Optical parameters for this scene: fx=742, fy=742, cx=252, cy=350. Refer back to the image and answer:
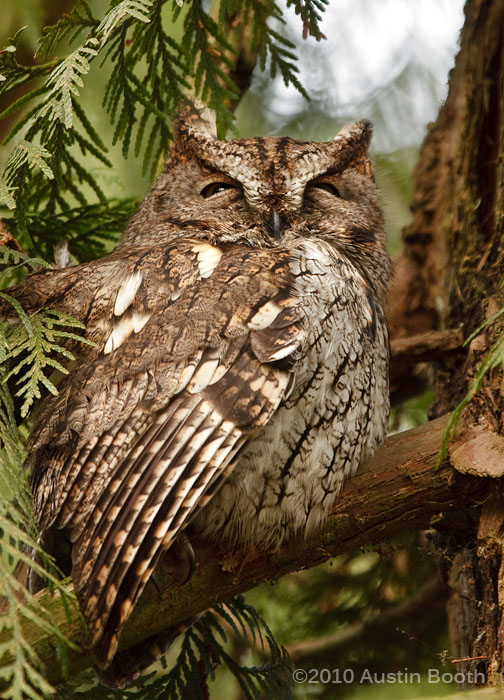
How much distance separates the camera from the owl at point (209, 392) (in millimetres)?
1700

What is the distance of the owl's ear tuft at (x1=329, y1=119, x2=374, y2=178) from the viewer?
8.96 ft

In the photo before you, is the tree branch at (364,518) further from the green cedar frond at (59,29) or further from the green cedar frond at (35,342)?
the green cedar frond at (59,29)

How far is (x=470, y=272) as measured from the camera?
2.77m

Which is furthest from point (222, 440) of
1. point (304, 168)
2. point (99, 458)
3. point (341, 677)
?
point (341, 677)

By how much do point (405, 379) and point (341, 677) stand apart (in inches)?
51.4

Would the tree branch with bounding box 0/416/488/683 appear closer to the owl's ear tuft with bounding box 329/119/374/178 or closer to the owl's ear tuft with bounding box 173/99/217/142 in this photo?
the owl's ear tuft with bounding box 329/119/374/178

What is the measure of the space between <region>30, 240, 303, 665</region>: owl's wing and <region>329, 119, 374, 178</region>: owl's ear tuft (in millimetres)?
803

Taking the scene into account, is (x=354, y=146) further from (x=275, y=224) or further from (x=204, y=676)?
(x=204, y=676)

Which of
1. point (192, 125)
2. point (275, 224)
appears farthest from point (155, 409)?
point (192, 125)

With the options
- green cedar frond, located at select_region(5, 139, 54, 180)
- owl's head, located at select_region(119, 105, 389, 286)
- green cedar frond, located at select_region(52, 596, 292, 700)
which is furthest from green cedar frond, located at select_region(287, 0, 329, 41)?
green cedar frond, located at select_region(52, 596, 292, 700)

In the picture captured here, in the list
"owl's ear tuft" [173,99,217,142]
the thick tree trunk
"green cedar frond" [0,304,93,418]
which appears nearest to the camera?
"green cedar frond" [0,304,93,418]

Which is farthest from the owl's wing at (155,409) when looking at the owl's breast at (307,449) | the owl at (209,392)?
the owl's breast at (307,449)

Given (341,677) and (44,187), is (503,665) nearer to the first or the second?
(341,677)

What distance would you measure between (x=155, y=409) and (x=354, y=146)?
1.50m
